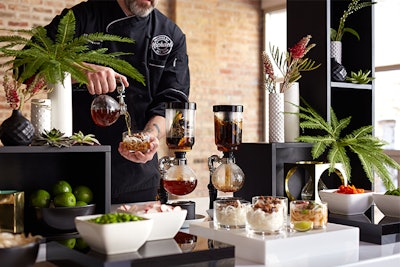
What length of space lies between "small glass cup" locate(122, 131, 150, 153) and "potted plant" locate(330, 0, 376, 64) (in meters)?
1.15

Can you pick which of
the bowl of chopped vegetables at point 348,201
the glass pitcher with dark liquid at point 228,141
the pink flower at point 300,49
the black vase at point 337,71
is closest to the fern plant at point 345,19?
the black vase at point 337,71

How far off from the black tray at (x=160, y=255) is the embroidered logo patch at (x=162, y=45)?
139 centimetres

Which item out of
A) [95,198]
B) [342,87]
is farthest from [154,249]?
[342,87]

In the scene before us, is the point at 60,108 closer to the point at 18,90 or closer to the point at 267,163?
the point at 18,90

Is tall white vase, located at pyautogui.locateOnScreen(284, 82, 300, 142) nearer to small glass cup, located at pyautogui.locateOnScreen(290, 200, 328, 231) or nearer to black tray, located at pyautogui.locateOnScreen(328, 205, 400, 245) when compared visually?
black tray, located at pyautogui.locateOnScreen(328, 205, 400, 245)

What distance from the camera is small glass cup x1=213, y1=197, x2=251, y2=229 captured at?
64.6 inches

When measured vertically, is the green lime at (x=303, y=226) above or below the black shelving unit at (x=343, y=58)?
below

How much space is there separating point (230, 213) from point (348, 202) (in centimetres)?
57

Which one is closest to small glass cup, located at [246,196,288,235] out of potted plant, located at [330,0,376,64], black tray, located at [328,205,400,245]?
black tray, located at [328,205,400,245]

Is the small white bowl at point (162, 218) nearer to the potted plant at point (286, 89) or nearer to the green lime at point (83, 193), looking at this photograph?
the green lime at point (83, 193)

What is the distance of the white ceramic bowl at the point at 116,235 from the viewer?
1.30m

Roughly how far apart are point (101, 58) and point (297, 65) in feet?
3.53

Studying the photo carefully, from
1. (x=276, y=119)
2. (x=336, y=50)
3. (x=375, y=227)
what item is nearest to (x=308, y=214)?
(x=375, y=227)

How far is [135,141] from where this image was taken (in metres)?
1.85
